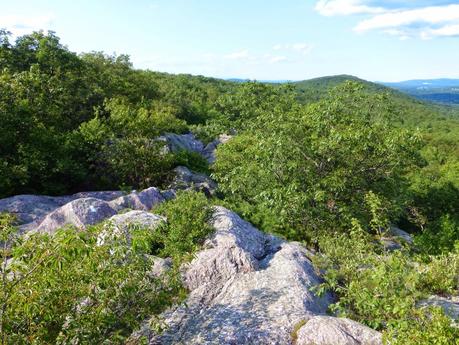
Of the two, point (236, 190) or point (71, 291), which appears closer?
point (71, 291)

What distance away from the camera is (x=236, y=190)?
2128 centimetres

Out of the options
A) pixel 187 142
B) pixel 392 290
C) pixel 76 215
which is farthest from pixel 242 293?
pixel 187 142

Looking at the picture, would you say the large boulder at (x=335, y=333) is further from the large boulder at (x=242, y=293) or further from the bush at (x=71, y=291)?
the bush at (x=71, y=291)

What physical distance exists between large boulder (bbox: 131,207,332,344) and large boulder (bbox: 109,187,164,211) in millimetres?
5072

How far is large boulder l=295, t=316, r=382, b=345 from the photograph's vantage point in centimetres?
968

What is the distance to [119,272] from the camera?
752cm

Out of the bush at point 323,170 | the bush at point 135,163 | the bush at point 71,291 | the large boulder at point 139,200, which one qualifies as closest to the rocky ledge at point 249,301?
the bush at point 71,291

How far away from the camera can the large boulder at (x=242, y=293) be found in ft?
33.7

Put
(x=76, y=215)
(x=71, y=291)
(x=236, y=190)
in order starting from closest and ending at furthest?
(x=71, y=291), (x=76, y=215), (x=236, y=190)

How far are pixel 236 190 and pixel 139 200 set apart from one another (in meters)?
5.08

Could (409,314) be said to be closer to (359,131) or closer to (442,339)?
(442,339)

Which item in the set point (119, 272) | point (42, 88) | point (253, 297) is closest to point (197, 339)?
point (253, 297)

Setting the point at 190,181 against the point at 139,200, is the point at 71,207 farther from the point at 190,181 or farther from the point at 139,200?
the point at 190,181

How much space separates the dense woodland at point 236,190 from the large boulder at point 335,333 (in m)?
0.35
